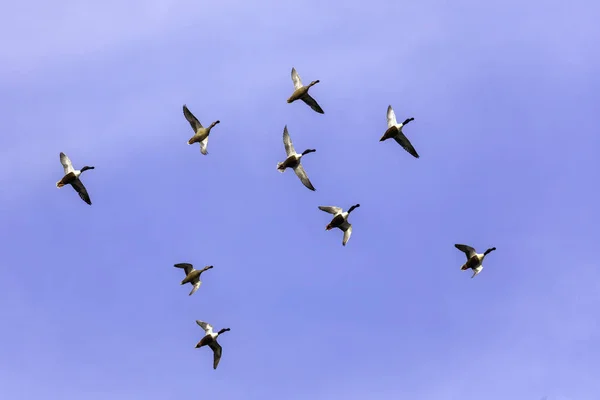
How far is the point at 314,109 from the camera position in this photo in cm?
9800

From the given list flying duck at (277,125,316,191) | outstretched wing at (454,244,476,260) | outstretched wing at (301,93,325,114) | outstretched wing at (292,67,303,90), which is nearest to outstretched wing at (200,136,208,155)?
flying duck at (277,125,316,191)

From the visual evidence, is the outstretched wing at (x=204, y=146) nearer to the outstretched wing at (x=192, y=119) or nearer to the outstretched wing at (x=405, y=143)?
the outstretched wing at (x=192, y=119)

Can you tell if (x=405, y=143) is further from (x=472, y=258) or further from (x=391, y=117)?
(x=472, y=258)

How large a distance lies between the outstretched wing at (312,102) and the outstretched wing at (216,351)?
21.9 metres

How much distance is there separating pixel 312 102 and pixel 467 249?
60.7ft

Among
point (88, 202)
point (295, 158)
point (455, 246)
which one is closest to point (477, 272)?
point (455, 246)

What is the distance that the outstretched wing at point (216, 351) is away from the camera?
95812 mm

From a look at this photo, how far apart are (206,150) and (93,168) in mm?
10648

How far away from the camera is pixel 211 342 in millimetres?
95750

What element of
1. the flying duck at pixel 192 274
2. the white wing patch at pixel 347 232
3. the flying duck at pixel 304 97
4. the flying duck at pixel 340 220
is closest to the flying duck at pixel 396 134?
the flying duck at pixel 304 97

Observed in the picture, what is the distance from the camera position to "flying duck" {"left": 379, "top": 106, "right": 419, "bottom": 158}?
317 feet

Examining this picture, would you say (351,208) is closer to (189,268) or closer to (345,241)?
(345,241)

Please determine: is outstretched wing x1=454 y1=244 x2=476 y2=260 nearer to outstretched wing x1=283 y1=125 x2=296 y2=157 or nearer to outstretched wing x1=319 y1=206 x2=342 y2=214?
outstretched wing x1=319 y1=206 x2=342 y2=214

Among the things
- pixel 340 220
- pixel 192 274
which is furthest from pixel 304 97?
pixel 192 274
